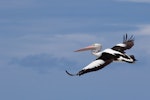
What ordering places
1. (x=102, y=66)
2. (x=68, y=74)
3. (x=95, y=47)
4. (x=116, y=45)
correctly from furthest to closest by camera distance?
(x=116, y=45), (x=95, y=47), (x=102, y=66), (x=68, y=74)

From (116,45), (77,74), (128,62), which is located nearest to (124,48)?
(116,45)

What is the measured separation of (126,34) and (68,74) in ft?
32.0

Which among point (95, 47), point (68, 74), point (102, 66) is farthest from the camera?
point (95, 47)

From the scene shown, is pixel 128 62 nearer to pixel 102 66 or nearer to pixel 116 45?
pixel 102 66

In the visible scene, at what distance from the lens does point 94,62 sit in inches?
1415

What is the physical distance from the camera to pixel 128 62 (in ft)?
120

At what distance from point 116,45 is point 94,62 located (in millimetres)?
5076

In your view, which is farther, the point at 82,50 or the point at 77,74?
the point at 82,50

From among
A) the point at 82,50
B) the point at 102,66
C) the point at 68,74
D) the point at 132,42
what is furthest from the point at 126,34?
the point at 68,74

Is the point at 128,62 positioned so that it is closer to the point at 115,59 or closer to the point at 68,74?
the point at 115,59

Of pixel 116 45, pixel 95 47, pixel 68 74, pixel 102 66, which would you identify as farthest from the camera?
pixel 116 45

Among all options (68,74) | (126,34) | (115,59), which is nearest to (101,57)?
(115,59)

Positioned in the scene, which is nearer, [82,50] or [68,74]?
[68,74]

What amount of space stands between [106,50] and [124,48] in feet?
10.0
